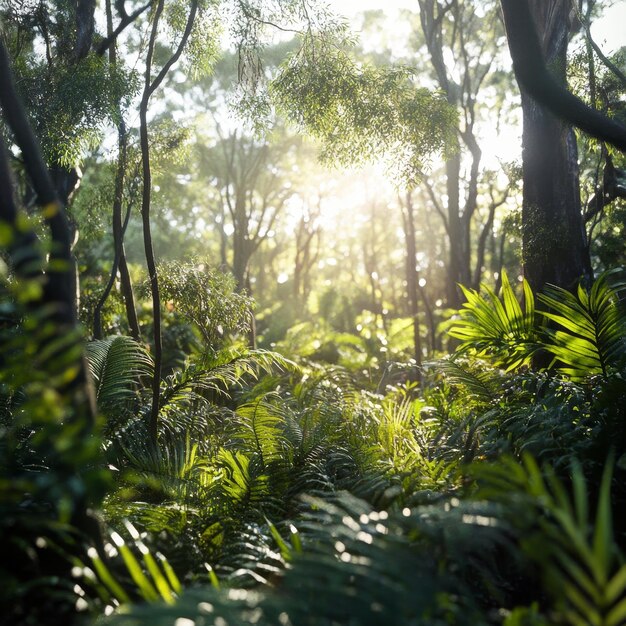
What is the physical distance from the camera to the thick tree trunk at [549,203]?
742 centimetres

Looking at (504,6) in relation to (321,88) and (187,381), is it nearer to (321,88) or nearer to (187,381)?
(321,88)

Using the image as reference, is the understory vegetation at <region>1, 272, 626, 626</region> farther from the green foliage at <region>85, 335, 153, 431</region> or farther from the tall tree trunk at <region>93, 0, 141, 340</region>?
the tall tree trunk at <region>93, 0, 141, 340</region>

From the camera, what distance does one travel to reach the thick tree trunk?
7.42 meters

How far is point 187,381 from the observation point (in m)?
6.45

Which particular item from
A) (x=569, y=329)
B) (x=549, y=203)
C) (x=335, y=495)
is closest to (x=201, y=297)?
(x=549, y=203)

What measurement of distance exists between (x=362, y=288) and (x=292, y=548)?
92.7 feet

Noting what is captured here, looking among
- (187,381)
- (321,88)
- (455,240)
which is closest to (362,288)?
(455,240)

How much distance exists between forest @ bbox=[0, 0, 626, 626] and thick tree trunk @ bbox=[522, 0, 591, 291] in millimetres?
30

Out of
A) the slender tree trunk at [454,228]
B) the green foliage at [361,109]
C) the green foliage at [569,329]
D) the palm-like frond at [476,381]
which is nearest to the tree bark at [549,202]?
the green foliage at [361,109]

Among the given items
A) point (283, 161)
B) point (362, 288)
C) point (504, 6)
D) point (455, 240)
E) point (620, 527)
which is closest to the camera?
point (620, 527)

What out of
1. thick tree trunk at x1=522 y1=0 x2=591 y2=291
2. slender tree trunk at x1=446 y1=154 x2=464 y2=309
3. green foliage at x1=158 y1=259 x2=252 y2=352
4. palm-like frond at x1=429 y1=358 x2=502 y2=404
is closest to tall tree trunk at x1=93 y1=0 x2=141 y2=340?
green foliage at x1=158 y1=259 x2=252 y2=352

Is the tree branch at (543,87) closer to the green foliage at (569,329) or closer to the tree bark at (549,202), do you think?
the green foliage at (569,329)

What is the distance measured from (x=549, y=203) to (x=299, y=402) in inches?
159

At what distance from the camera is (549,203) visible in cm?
763
